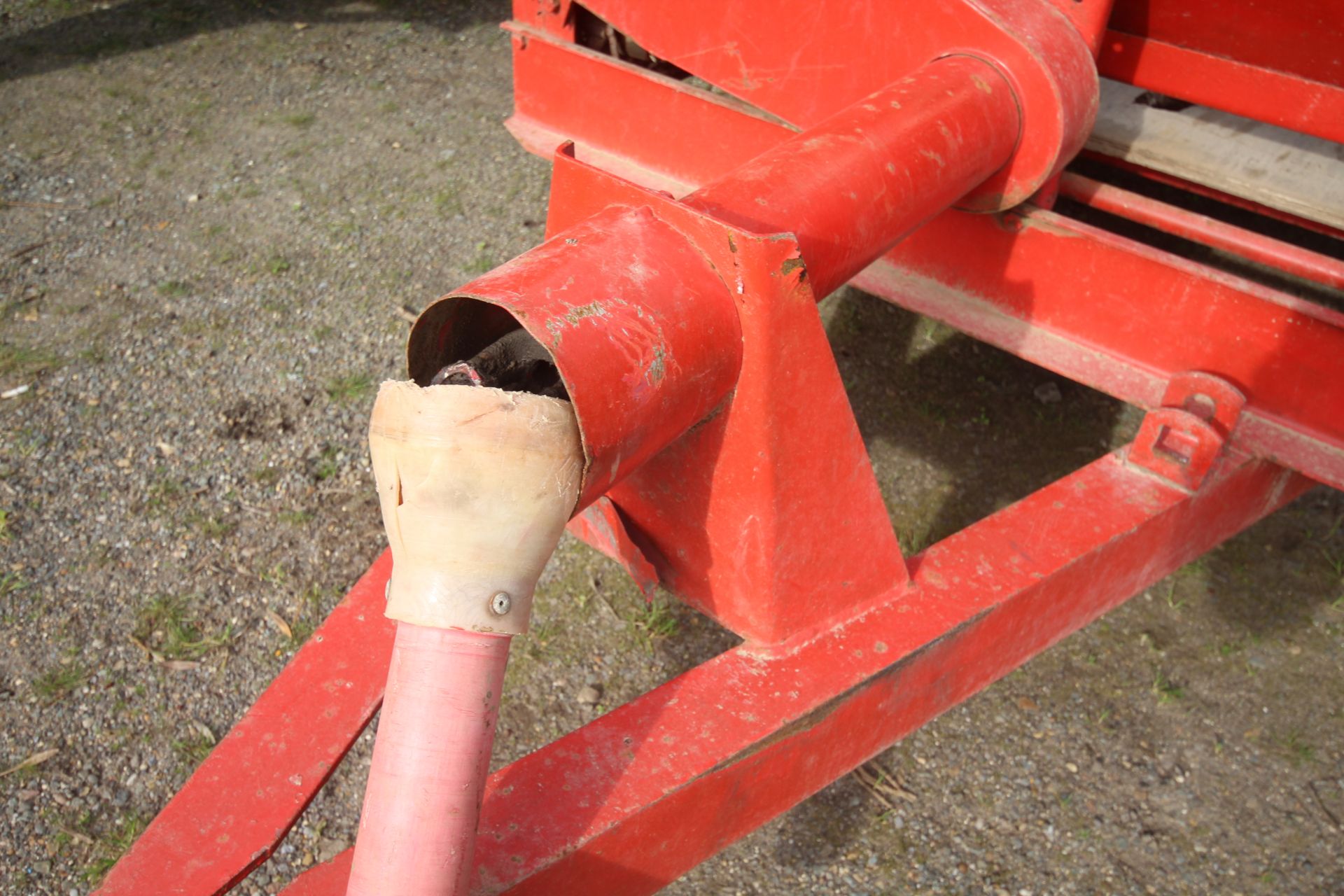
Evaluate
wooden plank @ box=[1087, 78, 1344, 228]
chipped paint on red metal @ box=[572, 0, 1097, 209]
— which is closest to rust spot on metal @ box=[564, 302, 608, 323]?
chipped paint on red metal @ box=[572, 0, 1097, 209]

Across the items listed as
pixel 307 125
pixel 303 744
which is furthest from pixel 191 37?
pixel 303 744

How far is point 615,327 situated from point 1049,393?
2499 millimetres

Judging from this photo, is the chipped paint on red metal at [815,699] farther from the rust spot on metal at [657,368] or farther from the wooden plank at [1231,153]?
the wooden plank at [1231,153]

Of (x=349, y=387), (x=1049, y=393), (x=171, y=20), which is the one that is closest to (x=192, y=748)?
(x=349, y=387)

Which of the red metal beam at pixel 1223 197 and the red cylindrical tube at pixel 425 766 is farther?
the red metal beam at pixel 1223 197

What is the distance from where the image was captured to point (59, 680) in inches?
100

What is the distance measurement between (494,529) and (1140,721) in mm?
1949

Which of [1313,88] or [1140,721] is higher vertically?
[1313,88]

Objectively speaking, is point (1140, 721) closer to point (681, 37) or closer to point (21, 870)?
point (681, 37)

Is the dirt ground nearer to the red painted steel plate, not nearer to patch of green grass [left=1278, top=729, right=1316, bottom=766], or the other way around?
patch of green grass [left=1278, top=729, right=1316, bottom=766]

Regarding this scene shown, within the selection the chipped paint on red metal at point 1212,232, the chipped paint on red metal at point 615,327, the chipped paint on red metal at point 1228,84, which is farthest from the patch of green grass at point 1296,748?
the chipped paint on red metal at point 615,327

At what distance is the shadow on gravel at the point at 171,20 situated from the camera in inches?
205

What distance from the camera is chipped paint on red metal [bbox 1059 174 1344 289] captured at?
6.95 feet

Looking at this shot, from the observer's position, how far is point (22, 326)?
3584mm
